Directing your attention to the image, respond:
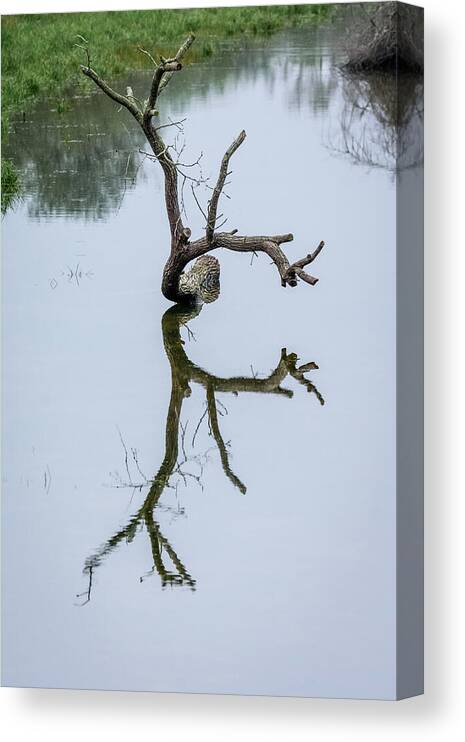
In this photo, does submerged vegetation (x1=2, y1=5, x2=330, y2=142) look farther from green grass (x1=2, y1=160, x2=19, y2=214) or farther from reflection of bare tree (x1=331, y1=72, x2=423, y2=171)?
reflection of bare tree (x1=331, y1=72, x2=423, y2=171)

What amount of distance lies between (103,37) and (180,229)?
31.0 inches

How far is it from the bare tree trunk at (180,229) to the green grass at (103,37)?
2.1 inches

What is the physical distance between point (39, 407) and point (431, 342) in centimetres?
153

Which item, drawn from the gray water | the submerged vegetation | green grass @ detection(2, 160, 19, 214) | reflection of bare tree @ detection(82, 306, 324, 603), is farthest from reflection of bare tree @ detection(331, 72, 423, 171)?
green grass @ detection(2, 160, 19, 214)

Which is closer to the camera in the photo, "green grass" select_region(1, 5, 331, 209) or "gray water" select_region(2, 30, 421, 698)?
"gray water" select_region(2, 30, 421, 698)

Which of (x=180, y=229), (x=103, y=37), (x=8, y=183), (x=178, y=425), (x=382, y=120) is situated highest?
(x=103, y=37)

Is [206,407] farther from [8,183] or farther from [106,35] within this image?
[106,35]

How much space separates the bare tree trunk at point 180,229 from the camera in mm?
6918

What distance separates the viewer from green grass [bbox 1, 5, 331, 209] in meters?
6.94

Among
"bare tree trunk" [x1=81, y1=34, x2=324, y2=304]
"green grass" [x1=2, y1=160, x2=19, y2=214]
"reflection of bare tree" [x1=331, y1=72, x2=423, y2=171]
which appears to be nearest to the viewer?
"reflection of bare tree" [x1=331, y1=72, x2=423, y2=171]

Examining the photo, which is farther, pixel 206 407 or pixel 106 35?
pixel 106 35

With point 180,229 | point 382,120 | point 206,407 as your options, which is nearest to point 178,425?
point 206,407

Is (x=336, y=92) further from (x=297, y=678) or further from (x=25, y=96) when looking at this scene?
(x=297, y=678)

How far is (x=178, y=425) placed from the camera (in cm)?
703
